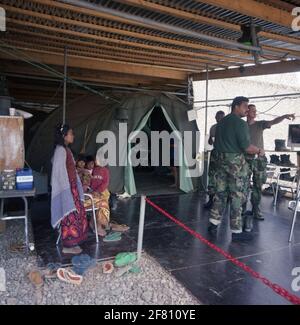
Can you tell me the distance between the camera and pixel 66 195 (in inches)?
133

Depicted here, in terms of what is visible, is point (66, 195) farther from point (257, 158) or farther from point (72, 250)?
point (257, 158)

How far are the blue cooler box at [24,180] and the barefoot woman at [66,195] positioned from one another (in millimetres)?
241

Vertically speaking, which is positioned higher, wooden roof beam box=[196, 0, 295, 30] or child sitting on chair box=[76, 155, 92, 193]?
wooden roof beam box=[196, 0, 295, 30]

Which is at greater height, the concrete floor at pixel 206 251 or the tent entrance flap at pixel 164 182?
the tent entrance flap at pixel 164 182

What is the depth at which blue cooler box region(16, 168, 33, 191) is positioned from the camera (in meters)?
3.18

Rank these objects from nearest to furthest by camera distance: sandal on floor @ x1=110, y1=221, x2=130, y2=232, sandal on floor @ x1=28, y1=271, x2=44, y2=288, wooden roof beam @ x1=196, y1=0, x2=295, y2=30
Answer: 1. sandal on floor @ x1=28, y1=271, x2=44, y2=288
2. wooden roof beam @ x1=196, y1=0, x2=295, y2=30
3. sandal on floor @ x1=110, y1=221, x2=130, y2=232

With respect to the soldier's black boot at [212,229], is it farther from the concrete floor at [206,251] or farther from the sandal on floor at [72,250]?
the sandal on floor at [72,250]

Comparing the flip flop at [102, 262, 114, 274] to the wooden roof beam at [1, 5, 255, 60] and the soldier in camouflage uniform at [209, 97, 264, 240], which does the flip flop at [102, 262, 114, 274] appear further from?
the wooden roof beam at [1, 5, 255, 60]

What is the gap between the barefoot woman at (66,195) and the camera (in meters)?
3.36

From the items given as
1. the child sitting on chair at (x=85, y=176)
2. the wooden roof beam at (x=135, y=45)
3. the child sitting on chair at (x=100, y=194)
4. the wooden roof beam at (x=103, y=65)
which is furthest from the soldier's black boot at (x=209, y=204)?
the wooden roof beam at (x=103, y=65)

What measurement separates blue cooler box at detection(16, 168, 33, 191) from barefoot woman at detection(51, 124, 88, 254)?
24 cm

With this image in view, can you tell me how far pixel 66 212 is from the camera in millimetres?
3359

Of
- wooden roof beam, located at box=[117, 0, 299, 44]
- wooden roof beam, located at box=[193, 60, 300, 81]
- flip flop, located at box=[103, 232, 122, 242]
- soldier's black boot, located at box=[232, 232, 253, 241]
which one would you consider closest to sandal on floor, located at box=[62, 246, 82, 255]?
flip flop, located at box=[103, 232, 122, 242]
